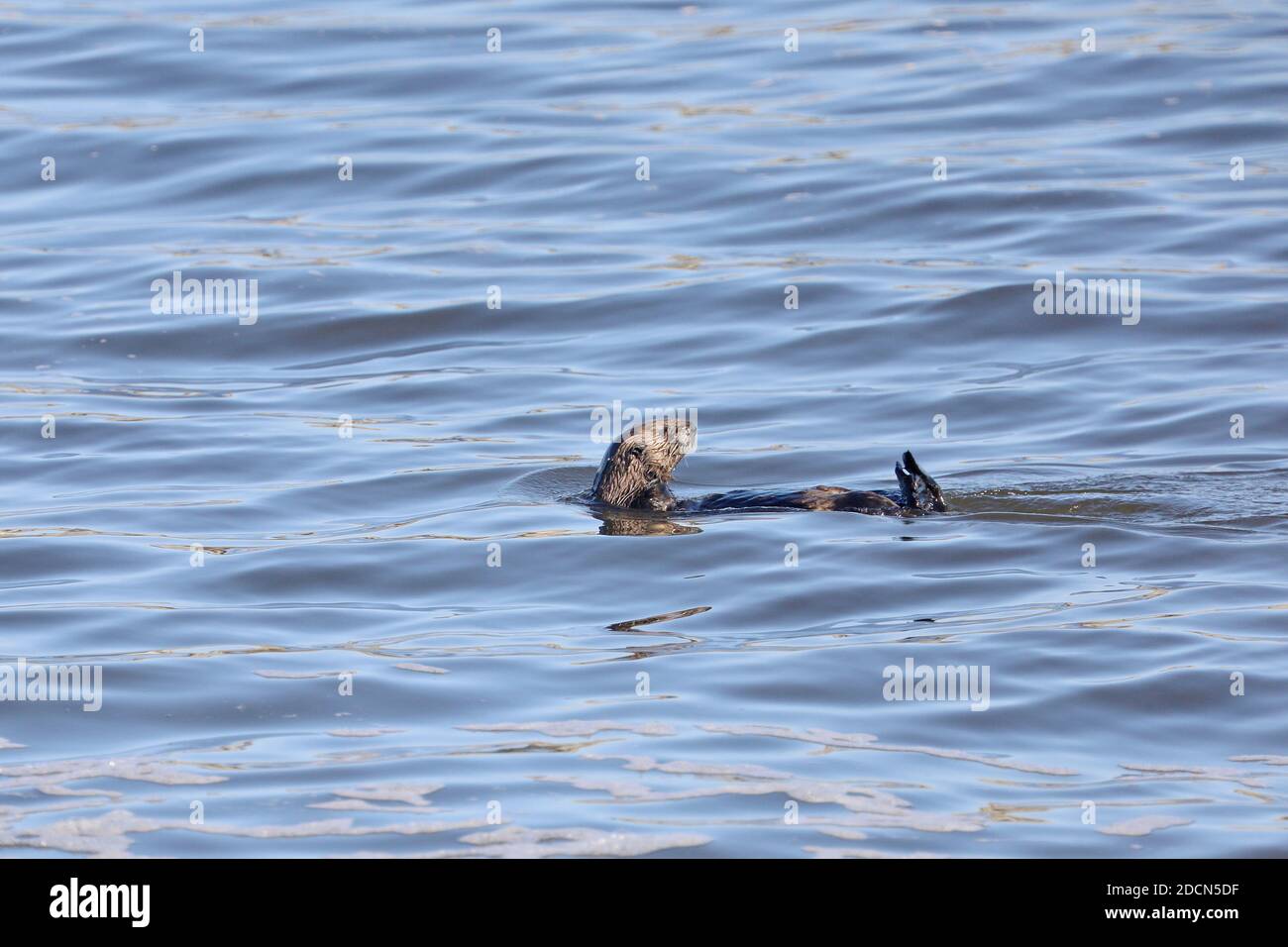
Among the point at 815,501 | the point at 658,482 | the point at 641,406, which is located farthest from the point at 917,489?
Answer: the point at 641,406

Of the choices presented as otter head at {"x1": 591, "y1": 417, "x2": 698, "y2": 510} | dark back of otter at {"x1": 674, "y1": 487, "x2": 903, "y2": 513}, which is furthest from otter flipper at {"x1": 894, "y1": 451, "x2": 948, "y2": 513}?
otter head at {"x1": 591, "y1": 417, "x2": 698, "y2": 510}

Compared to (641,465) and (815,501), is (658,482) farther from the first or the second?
(815,501)

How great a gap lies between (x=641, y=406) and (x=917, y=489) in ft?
10.6

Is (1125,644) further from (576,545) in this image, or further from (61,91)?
(61,91)

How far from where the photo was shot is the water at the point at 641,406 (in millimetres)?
6598

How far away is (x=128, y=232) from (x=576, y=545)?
9.70 meters

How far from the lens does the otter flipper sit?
9.39 metres

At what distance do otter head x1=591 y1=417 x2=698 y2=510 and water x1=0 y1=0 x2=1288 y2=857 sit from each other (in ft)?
0.91

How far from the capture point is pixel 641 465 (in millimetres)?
10516

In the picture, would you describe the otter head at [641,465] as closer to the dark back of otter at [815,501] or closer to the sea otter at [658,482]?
the sea otter at [658,482]

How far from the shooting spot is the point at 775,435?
12031 mm

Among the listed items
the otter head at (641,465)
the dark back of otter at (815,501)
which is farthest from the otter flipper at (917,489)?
the otter head at (641,465)
